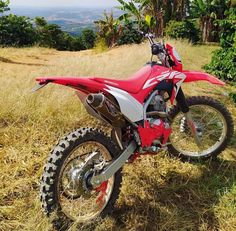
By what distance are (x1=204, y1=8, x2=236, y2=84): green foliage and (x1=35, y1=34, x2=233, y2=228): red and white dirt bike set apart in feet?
18.3

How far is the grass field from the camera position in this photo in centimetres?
336

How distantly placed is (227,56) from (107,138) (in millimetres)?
7252

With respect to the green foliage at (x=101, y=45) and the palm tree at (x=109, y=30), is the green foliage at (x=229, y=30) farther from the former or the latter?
the palm tree at (x=109, y=30)

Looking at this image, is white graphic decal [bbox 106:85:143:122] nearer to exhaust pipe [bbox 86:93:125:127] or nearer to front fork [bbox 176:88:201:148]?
exhaust pipe [bbox 86:93:125:127]

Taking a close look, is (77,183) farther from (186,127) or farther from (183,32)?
(183,32)

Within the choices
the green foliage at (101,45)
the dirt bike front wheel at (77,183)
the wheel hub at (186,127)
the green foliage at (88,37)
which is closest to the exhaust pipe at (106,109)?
the dirt bike front wheel at (77,183)

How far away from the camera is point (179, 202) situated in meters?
3.70

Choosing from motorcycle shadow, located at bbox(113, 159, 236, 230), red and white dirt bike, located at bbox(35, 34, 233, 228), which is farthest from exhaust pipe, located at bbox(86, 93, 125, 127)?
motorcycle shadow, located at bbox(113, 159, 236, 230)

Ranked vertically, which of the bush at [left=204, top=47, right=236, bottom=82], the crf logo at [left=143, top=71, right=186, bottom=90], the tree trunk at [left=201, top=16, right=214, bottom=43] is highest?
the crf logo at [left=143, top=71, right=186, bottom=90]

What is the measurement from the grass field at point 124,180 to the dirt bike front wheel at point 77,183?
15 centimetres

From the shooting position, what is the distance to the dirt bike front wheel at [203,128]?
4.27m

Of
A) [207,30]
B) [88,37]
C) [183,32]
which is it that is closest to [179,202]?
[183,32]

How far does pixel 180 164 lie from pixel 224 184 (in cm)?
62

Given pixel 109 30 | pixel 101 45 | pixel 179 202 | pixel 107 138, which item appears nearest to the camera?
pixel 107 138
